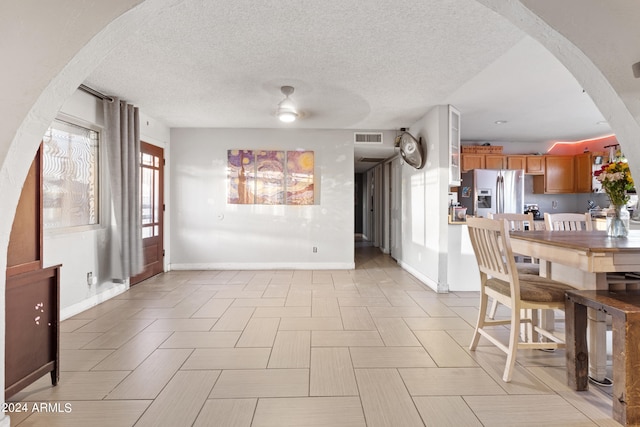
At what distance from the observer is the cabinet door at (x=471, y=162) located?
5.96m

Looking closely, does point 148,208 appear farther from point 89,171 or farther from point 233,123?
point 233,123

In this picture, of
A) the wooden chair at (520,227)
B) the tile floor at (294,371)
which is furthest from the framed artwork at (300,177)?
the wooden chair at (520,227)

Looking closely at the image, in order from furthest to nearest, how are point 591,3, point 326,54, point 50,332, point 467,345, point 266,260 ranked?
point 266,260 < point 326,54 < point 467,345 < point 50,332 < point 591,3

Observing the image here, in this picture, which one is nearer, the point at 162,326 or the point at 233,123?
the point at 162,326

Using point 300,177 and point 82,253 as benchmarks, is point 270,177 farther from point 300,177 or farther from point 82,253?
point 82,253

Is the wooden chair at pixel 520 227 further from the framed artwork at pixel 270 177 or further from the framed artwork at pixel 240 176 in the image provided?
the framed artwork at pixel 240 176

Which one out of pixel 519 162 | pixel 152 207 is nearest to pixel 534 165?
pixel 519 162

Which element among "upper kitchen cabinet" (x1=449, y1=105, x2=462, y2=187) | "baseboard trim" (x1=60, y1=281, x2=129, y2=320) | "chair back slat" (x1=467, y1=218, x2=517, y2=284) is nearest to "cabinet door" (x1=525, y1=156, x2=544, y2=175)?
"upper kitchen cabinet" (x1=449, y1=105, x2=462, y2=187)

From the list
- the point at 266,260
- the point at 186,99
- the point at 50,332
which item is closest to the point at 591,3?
the point at 50,332

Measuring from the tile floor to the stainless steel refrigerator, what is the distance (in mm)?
2645

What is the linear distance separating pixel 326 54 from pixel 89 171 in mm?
3061

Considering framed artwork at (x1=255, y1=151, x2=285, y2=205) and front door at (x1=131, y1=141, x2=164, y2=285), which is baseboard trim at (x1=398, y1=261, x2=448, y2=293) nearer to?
framed artwork at (x1=255, y1=151, x2=285, y2=205)

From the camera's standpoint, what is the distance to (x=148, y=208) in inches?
195

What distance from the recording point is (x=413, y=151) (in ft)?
15.4
